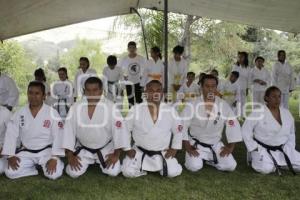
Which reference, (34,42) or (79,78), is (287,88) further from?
(34,42)

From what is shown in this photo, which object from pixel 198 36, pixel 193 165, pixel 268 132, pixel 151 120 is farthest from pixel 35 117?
pixel 198 36

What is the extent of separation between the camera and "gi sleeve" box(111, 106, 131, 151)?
339 centimetres

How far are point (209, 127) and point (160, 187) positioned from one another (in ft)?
3.06

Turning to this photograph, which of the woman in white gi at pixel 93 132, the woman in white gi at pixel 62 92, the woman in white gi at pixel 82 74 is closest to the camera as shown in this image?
the woman in white gi at pixel 93 132

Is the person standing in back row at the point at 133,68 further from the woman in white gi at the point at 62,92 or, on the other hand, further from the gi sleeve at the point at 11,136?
the gi sleeve at the point at 11,136

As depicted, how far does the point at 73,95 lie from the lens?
22.9 ft

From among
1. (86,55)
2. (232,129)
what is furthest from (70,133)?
(86,55)

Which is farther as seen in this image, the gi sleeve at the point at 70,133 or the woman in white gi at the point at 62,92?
the woman in white gi at the point at 62,92

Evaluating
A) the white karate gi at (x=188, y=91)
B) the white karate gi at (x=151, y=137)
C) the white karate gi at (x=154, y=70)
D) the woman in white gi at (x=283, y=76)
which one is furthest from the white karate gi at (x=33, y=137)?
the woman in white gi at (x=283, y=76)

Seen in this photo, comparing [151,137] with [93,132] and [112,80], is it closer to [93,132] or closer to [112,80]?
[93,132]

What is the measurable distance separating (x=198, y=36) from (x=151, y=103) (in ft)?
44.8

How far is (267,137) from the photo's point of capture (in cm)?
360

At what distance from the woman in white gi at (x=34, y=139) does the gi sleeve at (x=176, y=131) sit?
3.41 ft

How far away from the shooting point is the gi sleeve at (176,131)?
3.49 m
